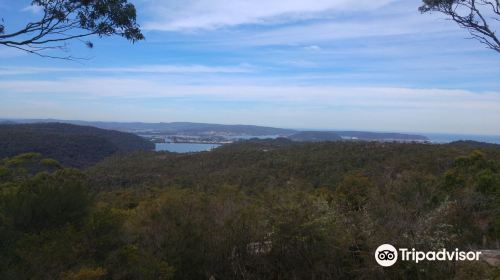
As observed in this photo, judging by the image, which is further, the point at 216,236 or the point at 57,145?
the point at 57,145

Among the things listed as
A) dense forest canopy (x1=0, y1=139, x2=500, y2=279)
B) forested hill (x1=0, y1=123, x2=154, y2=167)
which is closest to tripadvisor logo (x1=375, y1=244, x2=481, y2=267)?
dense forest canopy (x1=0, y1=139, x2=500, y2=279)

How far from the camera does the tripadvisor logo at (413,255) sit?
5734 millimetres

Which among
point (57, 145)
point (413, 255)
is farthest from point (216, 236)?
point (57, 145)

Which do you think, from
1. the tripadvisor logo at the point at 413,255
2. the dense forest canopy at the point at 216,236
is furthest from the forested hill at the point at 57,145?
the tripadvisor logo at the point at 413,255

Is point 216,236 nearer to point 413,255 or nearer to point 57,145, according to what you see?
point 413,255

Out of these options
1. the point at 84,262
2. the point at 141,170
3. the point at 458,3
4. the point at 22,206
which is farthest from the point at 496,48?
the point at 141,170

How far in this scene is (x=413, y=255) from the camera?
582 centimetres

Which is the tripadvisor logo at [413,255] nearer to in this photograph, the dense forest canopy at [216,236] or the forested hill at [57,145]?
the dense forest canopy at [216,236]

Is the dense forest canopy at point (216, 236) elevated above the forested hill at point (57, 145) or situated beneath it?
elevated above

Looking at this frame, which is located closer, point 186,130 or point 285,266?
point 285,266

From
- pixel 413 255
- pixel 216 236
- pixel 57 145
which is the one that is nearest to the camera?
pixel 413 255

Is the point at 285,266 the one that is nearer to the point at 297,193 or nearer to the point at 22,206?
the point at 297,193

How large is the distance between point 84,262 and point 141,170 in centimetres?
3813

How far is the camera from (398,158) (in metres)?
31.4
